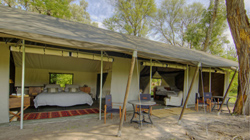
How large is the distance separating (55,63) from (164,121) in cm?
538

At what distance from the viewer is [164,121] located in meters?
4.23

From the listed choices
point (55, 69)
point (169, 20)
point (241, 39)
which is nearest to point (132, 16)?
point (169, 20)

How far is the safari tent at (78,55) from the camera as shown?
109 inches

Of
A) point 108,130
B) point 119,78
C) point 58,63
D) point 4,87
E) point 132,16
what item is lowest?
point 108,130

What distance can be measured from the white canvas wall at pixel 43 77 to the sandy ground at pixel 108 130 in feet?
13.0

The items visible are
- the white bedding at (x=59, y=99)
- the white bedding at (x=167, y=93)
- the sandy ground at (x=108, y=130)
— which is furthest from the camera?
the white bedding at (x=167, y=93)

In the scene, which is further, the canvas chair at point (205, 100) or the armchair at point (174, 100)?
the armchair at point (174, 100)

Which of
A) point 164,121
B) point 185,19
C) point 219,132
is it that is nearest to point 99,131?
point 164,121

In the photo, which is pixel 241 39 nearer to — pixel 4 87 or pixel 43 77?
pixel 4 87

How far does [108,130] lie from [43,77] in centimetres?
553

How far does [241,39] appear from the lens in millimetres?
5250

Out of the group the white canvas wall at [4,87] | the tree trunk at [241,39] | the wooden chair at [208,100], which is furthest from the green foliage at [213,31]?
the white canvas wall at [4,87]

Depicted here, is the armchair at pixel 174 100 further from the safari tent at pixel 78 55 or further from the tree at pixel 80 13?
the tree at pixel 80 13

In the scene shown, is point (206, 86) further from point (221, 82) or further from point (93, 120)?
point (93, 120)
